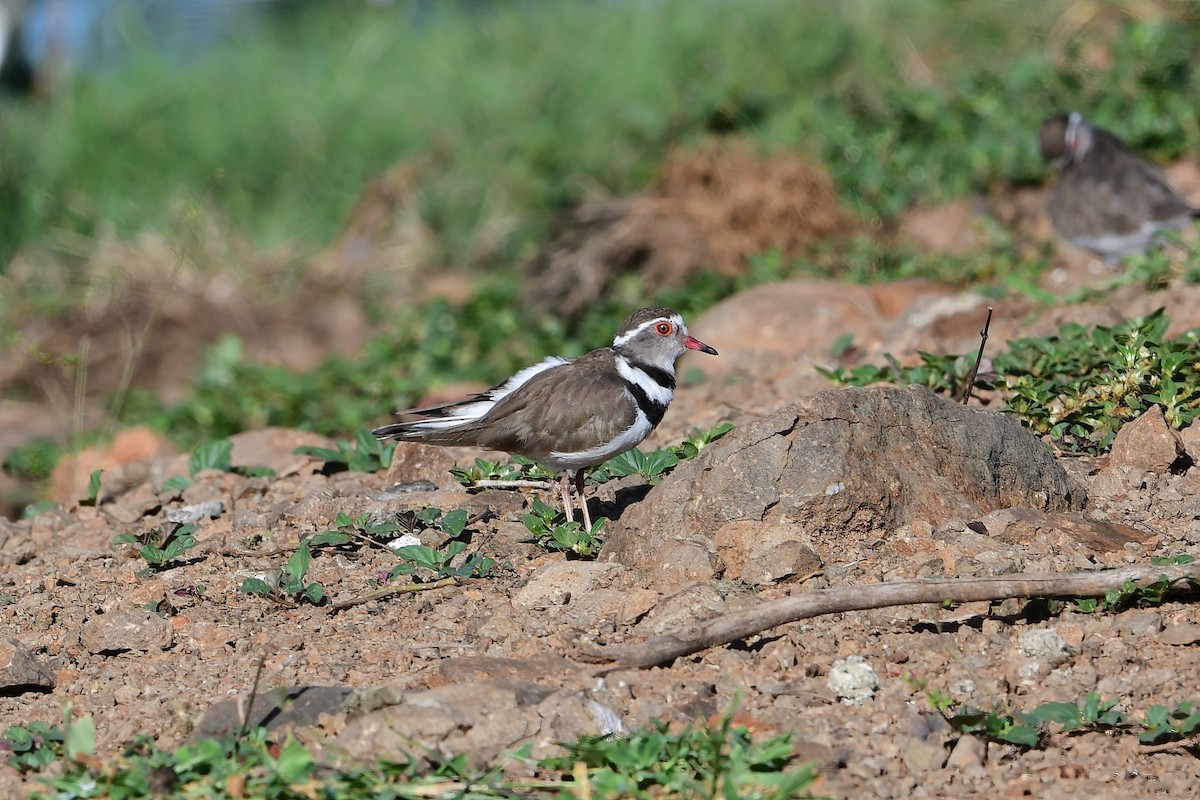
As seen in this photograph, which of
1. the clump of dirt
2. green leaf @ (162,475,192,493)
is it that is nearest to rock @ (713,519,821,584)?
green leaf @ (162,475,192,493)

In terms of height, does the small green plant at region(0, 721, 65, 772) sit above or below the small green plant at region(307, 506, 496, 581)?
above

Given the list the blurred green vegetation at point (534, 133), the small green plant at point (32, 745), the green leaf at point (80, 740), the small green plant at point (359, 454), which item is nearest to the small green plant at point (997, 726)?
the green leaf at point (80, 740)

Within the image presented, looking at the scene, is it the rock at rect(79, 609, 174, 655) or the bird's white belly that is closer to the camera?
the rock at rect(79, 609, 174, 655)

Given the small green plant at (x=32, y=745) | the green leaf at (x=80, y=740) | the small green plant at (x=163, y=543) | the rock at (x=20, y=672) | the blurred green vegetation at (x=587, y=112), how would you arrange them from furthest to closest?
the blurred green vegetation at (x=587, y=112) < the small green plant at (x=163, y=543) < the rock at (x=20, y=672) < the small green plant at (x=32, y=745) < the green leaf at (x=80, y=740)

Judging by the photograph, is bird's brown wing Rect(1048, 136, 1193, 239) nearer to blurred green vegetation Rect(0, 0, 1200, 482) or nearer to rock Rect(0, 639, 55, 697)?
blurred green vegetation Rect(0, 0, 1200, 482)

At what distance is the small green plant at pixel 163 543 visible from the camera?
553 cm

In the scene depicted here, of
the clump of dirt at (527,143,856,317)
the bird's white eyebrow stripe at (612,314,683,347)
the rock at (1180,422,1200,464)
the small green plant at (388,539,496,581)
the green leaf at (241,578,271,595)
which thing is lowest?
the clump of dirt at (527,143,856,317)

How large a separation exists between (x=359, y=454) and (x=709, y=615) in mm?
2620

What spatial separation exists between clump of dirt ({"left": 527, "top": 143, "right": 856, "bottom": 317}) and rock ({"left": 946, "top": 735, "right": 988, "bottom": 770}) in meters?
6.67

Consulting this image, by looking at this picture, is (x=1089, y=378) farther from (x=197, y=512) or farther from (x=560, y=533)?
(x=197, y=512)

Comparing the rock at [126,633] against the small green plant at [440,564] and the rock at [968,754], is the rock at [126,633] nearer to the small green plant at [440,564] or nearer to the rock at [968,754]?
the small green plant at [440,564]

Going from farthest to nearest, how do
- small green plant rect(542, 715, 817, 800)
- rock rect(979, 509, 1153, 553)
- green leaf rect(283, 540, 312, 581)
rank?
1. green leaf rect(283, 540, 312, 581)
2. rock rect(979, 509, 1153, 553)
3. small green plant rect(542, 715, 817, 800)

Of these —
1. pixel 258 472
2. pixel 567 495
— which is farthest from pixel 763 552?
pixel 258 472

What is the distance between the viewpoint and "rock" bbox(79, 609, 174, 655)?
495 centimetres
